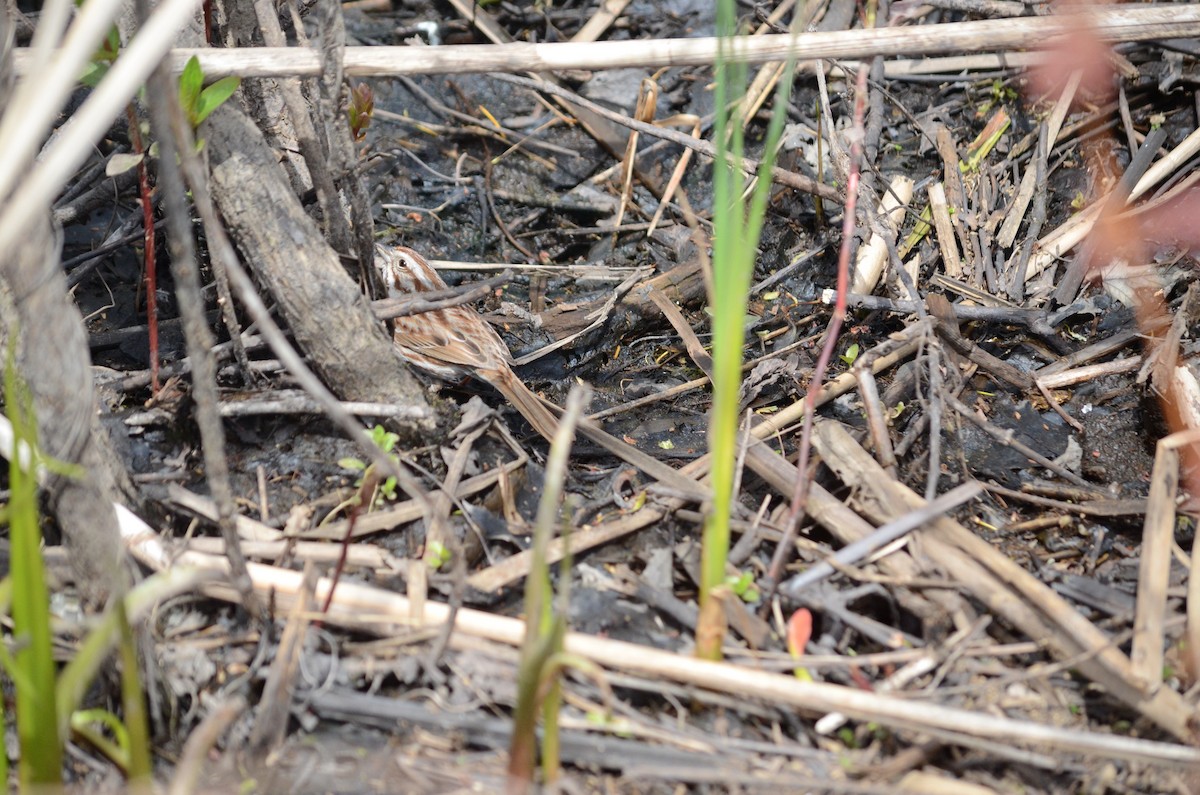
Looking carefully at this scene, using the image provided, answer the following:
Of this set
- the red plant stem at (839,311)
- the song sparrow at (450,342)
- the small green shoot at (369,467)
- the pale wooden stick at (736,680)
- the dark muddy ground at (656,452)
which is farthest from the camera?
the song sparrow at (450,342)

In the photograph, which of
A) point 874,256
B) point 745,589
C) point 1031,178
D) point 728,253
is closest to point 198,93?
point 728,253

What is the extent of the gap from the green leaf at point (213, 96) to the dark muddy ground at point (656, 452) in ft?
2.14

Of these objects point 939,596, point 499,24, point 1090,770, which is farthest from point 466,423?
point 499,24

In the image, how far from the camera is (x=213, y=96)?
2.57 metres

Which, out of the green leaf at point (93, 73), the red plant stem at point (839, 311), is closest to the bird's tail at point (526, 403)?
the red plant stem at point (839, 311)

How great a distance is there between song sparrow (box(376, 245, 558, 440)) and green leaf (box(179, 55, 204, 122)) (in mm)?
1048

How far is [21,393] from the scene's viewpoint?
218 centimetres

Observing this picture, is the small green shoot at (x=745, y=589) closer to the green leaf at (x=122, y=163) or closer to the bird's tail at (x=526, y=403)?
the bird's tail at (x=526, y=403)

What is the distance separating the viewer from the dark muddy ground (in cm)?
219

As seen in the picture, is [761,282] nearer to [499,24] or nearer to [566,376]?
[566,376]

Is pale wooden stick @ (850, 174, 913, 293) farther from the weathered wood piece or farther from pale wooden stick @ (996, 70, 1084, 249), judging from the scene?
the weathered wood piece

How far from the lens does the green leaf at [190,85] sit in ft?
8.08

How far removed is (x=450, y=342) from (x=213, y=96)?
4.24 feet

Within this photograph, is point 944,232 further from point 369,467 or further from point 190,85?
point 190,85
